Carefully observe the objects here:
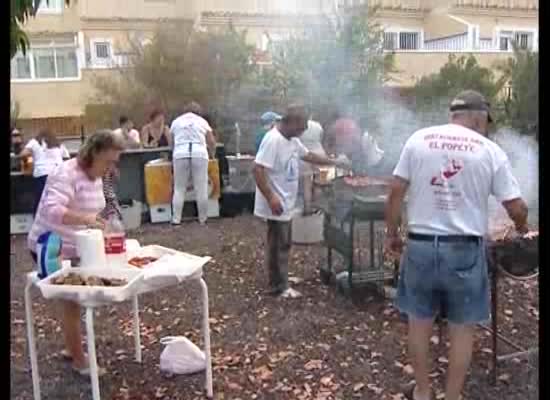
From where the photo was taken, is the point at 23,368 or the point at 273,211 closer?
the point at 23,368

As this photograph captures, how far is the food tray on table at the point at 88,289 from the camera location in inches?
78.3

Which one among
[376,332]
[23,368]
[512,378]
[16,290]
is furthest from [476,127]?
[16,290]

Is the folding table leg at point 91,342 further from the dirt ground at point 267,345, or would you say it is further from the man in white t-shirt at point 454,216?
the man in white t-shirt at point 454,216

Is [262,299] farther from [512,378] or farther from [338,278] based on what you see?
[512,378]

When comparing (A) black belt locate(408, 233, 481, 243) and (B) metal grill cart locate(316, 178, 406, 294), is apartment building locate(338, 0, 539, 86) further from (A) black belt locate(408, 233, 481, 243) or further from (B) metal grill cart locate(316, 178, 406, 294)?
(A) black belt locate(408, 233, 481, 243)

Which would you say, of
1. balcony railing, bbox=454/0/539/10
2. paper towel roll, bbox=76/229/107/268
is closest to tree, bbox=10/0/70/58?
paper towel roll, bbox=76/229/107/268

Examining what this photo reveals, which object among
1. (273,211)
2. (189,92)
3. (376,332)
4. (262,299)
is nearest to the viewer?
(376,332)

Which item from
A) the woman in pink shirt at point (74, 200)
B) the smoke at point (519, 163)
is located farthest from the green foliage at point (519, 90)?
the woman in pink shirt at point (74, 200)

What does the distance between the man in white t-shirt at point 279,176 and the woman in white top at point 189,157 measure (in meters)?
2.19

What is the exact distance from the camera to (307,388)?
→ 2.51m

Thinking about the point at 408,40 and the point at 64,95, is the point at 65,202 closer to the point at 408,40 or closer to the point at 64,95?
the point at 64,95

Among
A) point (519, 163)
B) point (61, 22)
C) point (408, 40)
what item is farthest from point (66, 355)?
point (408, 40)

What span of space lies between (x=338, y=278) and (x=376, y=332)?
629 millimetres

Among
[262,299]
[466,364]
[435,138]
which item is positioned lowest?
[262,299]
